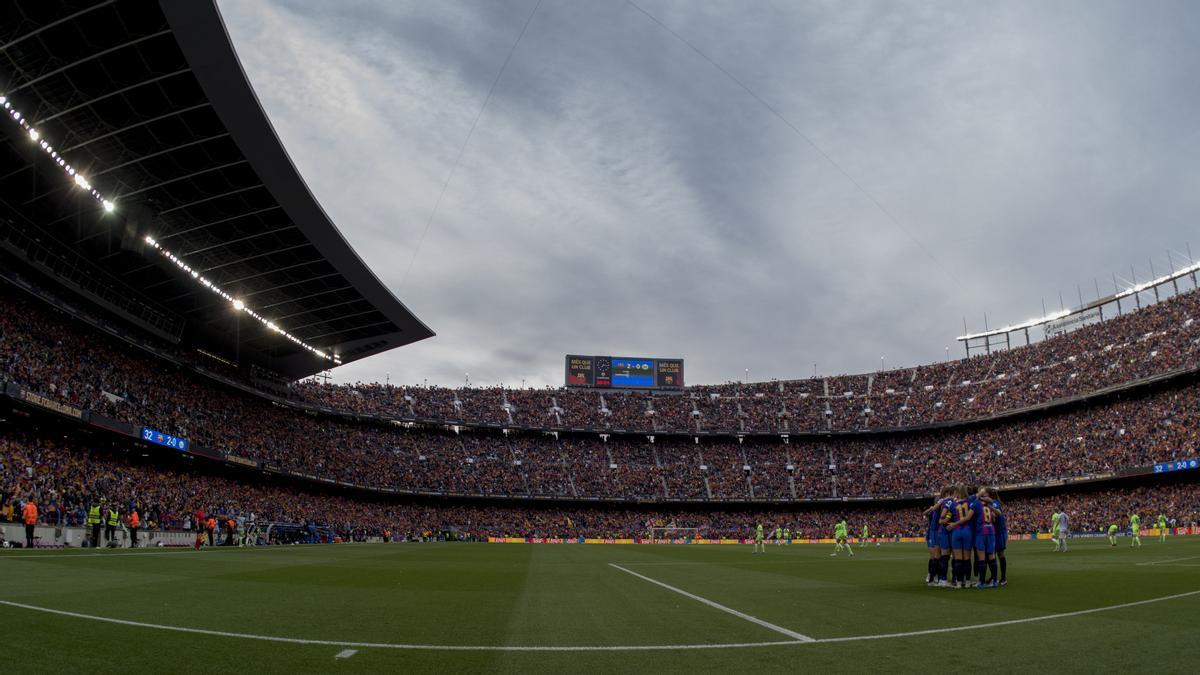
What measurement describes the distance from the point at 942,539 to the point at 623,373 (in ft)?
235

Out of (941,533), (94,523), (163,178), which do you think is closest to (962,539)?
(941,533)

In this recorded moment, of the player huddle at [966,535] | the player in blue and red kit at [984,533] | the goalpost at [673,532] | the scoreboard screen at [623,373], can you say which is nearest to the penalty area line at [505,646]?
the player huddle at [966,535]

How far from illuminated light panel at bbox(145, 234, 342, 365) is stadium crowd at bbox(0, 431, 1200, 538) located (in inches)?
420

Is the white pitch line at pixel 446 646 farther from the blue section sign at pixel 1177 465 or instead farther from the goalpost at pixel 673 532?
the goalpost at pixel 673 532

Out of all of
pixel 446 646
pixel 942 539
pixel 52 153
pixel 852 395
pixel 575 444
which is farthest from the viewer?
pixel 852 395

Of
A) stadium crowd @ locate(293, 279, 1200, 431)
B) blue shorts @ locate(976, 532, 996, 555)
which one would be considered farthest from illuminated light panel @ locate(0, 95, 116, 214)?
stadium crowd @ locate(293, 279, 1200, 431)

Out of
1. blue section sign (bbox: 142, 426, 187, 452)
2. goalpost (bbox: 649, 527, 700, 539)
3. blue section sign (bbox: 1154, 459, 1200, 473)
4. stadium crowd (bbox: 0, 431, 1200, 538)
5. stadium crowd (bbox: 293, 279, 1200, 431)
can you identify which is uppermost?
stadium crowd (bbox: 293, 279, 1200, 431)

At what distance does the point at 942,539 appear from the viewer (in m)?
12.8

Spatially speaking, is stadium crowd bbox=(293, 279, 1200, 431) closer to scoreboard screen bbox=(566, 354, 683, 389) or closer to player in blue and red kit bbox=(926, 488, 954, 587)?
scoreboard screen bbox=(566, 354, 683, 389)

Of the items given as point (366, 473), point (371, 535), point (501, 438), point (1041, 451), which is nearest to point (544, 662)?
point (371, 535)

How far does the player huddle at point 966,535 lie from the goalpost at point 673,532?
182 ft

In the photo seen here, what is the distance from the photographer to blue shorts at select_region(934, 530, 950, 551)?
1273 centimetres

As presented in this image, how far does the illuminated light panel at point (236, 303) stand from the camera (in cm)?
3630

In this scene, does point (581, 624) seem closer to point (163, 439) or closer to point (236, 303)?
point (163, 439)
